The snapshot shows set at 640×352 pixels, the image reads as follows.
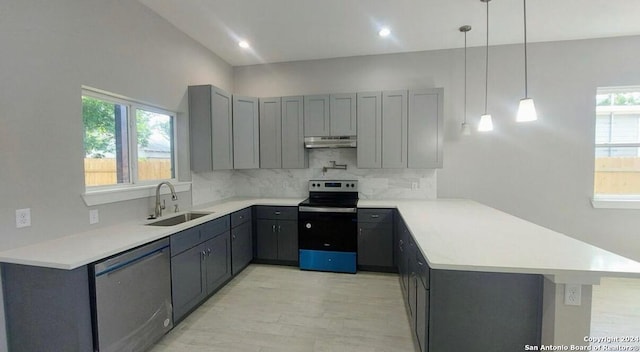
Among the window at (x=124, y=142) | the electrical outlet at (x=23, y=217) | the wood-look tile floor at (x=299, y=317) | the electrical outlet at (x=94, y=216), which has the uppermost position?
the window at (x=124, y=142)

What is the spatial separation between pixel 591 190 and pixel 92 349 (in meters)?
5.26

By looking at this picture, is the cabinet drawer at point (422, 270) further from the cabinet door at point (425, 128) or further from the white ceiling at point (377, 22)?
the white ceiling at point (377, 22)

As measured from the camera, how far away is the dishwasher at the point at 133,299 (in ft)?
5.74

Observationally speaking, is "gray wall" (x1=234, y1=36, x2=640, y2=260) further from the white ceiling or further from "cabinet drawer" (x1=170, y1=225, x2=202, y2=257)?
"cabinet drawer" (x1=170, y1=225, x2=202, y2=257)

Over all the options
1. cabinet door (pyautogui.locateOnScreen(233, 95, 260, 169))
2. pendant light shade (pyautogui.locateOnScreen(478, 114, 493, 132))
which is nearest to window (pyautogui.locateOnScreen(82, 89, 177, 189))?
cabinet door (pyautogui.locateOnScreen(233, 95, 260, 169))

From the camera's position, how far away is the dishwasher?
5.74 feet

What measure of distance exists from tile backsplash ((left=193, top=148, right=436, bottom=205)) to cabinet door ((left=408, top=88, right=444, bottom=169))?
34cm

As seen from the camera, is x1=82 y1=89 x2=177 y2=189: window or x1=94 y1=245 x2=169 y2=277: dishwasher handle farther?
x1=82 y1=89 x2=177 y2=189: window

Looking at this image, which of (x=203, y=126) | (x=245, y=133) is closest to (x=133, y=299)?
(x=203, y=126)

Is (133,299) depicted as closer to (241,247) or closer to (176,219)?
(176,219)

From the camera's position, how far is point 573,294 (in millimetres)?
1477

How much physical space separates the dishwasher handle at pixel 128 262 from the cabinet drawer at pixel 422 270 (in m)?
1.97

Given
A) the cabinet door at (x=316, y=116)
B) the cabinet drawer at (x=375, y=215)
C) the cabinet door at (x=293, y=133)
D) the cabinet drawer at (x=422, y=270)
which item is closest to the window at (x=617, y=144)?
the cabinet drawer at (x=375, y=215)

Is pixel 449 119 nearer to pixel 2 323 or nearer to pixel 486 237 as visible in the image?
pixel 486 237
